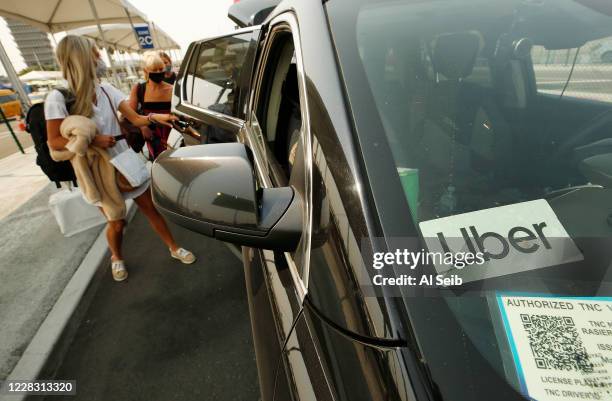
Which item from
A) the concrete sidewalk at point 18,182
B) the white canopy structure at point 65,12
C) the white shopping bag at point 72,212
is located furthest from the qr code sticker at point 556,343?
the white canopy structure at point 65,12

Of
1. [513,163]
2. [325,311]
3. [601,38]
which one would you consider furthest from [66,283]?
[601,38]

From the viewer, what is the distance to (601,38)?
1118 mm

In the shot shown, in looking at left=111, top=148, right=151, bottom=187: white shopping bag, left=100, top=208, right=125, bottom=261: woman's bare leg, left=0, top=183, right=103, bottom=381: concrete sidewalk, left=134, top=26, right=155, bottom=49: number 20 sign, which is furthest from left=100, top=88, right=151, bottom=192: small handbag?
left=134, top=26, right=155, bottom=49: number 20 sign

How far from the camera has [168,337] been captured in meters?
2.30

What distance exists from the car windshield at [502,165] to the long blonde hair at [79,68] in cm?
188

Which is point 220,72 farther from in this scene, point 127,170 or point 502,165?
point 502,165

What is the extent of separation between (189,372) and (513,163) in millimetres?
2013

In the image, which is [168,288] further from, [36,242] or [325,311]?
[325,311]

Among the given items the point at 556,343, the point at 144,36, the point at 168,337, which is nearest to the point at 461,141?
the point at 556,343

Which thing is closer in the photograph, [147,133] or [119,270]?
[119,270]

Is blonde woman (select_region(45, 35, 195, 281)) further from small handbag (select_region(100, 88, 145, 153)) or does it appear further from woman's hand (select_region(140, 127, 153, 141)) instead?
woman's hand (select_region(140, 127, 153, 141))

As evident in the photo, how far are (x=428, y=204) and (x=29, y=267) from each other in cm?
345

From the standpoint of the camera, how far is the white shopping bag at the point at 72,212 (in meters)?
3.39

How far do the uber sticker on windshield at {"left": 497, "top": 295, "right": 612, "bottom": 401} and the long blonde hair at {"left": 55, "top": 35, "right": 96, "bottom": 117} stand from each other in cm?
260
